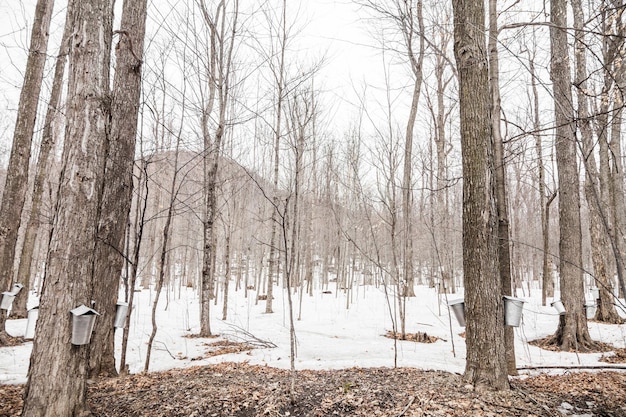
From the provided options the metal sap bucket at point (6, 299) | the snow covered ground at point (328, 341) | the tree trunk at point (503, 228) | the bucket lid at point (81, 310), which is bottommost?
the snow covered ground at point (328, 341)

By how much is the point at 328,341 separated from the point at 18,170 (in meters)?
5.88

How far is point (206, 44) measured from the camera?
270 inches

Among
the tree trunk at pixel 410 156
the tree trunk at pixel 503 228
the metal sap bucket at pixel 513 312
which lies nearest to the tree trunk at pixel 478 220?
the metal sap bucket at pixel 513 312

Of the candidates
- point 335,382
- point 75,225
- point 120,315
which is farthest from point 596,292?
point 75,225

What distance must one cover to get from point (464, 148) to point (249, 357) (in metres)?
3.83

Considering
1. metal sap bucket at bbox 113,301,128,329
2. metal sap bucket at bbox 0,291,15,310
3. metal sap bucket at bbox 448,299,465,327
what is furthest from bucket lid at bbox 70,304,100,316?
metal sap bucket at bbox 0,291,15,310

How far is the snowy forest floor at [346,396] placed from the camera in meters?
2.58

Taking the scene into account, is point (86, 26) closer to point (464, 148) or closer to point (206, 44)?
point (464, 148)

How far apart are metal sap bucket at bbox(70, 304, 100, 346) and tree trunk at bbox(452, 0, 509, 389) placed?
9.74ft

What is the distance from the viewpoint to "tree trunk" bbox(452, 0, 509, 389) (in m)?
2.80

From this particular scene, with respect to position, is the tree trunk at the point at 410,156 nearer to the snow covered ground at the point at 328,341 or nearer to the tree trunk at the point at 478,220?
the snow covered ground at the point at 328,341

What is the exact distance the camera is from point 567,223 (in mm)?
5320

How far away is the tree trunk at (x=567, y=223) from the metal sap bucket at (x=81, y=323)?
6118mm

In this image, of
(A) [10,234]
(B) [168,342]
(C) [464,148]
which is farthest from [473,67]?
(A) [10,234]
